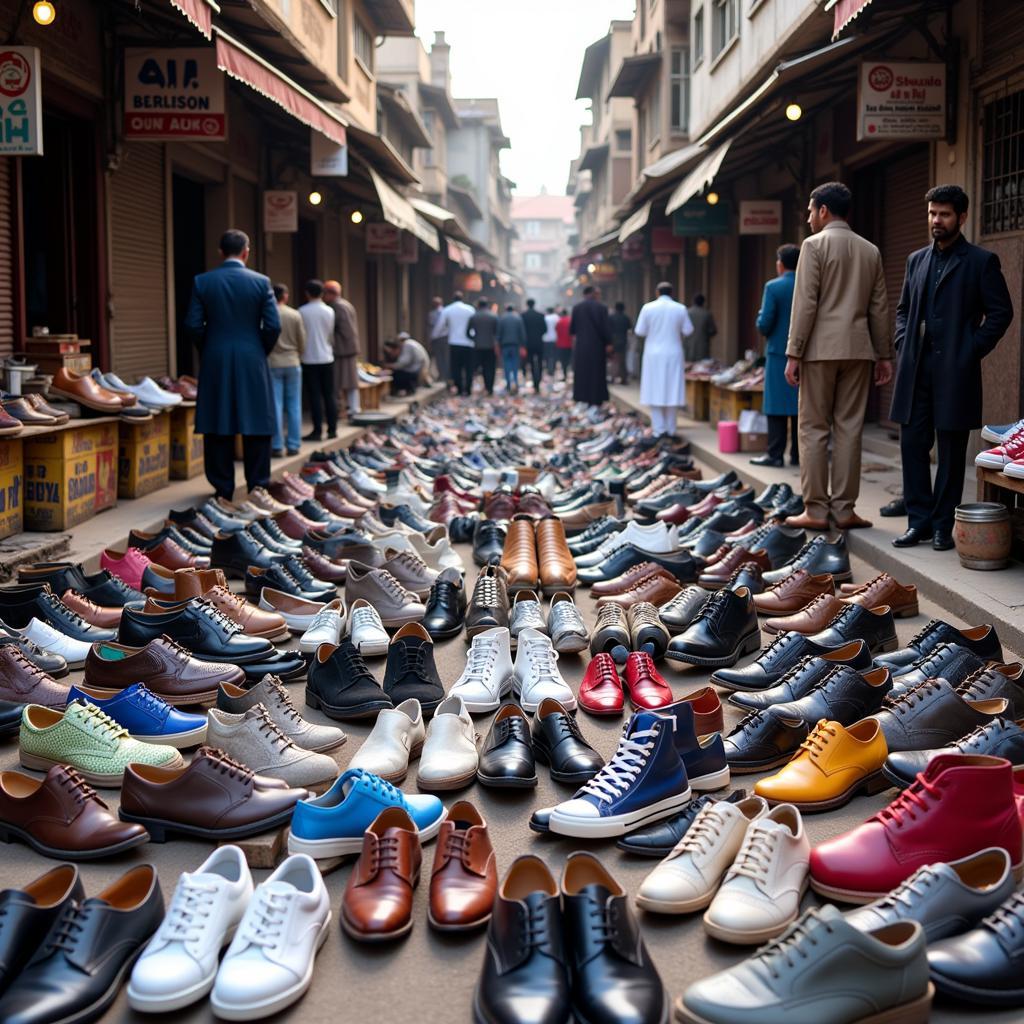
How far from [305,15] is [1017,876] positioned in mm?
15998

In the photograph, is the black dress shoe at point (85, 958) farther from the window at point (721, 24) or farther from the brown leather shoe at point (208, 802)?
the window at point (721, 24)

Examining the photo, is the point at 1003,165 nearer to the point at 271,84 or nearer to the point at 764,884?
the point at 271,84

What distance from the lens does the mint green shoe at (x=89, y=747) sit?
12.1ft

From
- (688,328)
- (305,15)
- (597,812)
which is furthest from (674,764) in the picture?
(305,15)

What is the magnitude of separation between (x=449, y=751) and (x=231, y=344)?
19.2 ft

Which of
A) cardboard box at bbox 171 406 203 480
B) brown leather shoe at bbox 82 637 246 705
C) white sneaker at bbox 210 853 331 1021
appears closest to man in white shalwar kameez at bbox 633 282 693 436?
cardboard box at bbox 171 406 203 480

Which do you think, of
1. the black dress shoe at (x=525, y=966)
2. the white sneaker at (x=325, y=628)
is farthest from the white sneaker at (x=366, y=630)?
the black dress shoe at (x=525, y=966)

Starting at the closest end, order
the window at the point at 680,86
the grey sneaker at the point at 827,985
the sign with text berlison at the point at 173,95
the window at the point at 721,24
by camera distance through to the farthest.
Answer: the grey sneaker at the point at 827,985
the sign with text berlison at the point at 173,95
the window at the point at 721,24
the window at the point at 680,86

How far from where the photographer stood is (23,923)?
8.44ft

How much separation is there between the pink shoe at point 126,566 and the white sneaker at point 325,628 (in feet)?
3.55

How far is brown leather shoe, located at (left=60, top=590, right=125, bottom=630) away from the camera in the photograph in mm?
5348

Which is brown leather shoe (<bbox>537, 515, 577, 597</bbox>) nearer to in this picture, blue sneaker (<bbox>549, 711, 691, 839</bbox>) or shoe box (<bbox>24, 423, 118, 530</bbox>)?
blue sneaker (<bbox>549, 711, 691, 839</bbox>)

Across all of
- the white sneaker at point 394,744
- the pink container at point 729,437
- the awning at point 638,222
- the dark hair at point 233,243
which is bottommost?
the white sneaker at point 394,744

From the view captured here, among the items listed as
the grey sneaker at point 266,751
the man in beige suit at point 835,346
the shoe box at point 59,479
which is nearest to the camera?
the grey sneaker at point 266,751
